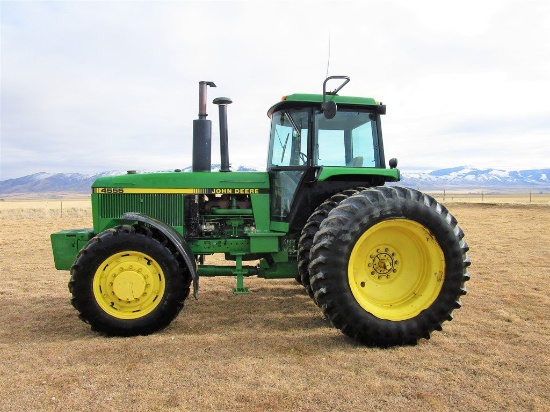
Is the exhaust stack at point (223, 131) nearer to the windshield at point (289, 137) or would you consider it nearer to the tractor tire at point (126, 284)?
the windshield at point (289, 137)

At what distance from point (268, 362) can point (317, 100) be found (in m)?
3.14

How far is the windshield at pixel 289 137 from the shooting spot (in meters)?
5.62

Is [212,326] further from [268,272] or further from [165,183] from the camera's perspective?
[165,183]

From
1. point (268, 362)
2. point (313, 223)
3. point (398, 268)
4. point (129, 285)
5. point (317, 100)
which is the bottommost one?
point (268, 362)

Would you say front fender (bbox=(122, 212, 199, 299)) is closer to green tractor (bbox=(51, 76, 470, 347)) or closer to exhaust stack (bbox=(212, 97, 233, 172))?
green tractor (bbox=(51, 76, 470, 347))

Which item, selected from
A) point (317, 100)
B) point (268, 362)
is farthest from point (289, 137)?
point (268, 362)

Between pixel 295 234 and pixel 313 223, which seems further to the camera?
pixel 295 234

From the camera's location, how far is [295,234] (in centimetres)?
585

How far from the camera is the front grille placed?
230 inches

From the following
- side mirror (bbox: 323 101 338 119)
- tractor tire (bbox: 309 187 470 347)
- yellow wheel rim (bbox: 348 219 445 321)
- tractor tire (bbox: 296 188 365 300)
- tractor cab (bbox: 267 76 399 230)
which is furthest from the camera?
tractor cab (bbox: 267 76 399 230)

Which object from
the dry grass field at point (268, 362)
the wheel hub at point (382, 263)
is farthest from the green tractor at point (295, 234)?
the dry grass field at point (268, 362)

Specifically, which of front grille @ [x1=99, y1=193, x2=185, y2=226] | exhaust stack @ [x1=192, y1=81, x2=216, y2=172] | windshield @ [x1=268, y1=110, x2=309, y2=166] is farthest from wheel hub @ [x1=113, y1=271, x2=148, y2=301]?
windshield @ [x1=268, y1=110, x2=309, y2=166]

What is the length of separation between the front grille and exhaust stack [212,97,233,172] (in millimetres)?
763

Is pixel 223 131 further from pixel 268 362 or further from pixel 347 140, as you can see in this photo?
pixel 268 362
